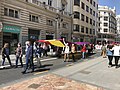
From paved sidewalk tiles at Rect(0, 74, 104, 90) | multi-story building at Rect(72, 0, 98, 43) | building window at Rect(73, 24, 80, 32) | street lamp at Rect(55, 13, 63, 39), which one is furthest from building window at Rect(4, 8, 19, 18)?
building window at Rect(73, 24, 80, 32)

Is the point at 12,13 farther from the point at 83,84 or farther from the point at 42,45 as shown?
the point at 83,84

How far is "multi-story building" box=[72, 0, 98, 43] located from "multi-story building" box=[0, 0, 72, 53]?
7761mm

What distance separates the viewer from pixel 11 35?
2655 centimetres

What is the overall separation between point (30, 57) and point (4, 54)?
307 cm

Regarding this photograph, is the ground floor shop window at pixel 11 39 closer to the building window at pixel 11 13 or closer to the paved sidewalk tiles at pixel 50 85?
the building window at pixel 11 13

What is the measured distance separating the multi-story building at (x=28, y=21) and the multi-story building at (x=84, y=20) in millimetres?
7761

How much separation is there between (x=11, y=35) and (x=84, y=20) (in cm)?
2910

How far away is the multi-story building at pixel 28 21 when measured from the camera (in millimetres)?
25280

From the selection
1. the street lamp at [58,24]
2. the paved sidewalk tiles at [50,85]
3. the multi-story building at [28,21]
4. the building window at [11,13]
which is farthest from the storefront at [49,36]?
the paved sidewalk tiles at [50,85]

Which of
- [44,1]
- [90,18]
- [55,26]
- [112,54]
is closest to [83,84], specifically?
[112,54]

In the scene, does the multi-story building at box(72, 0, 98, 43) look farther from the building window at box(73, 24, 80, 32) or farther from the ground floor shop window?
the ground floor shop window

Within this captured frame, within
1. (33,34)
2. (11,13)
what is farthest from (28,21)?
(11,13)

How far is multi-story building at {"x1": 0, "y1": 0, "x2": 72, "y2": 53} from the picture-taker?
2528 centimetres

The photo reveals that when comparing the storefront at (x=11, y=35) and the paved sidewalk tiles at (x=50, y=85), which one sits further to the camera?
the storefront at (x=11, y=35)
